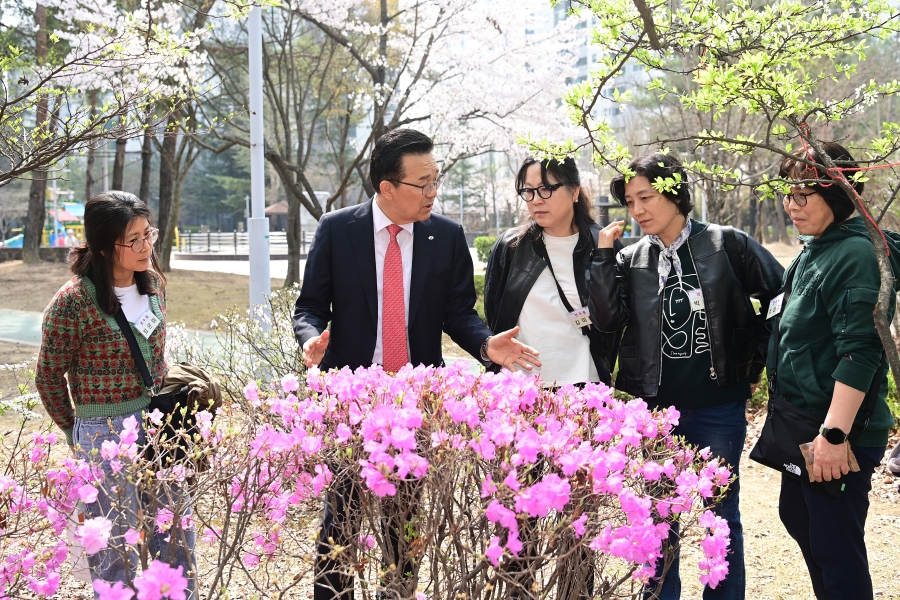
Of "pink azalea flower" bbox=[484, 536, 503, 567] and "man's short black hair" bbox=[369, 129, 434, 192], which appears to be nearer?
"pink azalea flower" bbox=[484, 536, 503, 567]

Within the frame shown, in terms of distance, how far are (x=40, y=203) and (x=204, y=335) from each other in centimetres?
1083

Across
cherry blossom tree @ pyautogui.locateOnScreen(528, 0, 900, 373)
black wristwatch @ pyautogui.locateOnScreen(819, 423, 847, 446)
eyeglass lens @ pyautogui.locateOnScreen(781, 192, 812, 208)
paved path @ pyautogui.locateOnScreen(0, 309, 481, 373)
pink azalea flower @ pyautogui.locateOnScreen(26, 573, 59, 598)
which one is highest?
cherry blossom tree @ pyautogui.locateOnScreen(528, 0, 900, 373)

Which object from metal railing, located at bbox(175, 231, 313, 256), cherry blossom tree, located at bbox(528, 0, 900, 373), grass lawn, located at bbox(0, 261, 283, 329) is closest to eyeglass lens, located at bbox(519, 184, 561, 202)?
cherry blossom tree, located at bbox(528, 0, 900, 373)

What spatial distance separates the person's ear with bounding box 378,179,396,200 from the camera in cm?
296

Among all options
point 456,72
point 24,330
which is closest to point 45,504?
point 24,330

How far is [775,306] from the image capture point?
8.96ft

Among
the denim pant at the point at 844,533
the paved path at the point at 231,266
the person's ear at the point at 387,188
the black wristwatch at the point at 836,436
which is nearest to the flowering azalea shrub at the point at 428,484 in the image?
the black wristwatch at the point at 836,436

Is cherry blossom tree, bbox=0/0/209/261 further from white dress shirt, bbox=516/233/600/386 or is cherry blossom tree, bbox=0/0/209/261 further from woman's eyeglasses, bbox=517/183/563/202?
white dress shirt, bbox=516/233/600/386

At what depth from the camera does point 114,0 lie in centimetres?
1647

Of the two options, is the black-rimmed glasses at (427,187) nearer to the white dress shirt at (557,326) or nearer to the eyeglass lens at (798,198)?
the white dress shirt at (557,326)

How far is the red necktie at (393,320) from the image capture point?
9.82 ft

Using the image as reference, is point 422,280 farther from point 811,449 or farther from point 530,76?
point 530,76

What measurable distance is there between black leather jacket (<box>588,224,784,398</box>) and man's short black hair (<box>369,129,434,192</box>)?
2.52 ft

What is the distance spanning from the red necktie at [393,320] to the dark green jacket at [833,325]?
1288 millimetres
